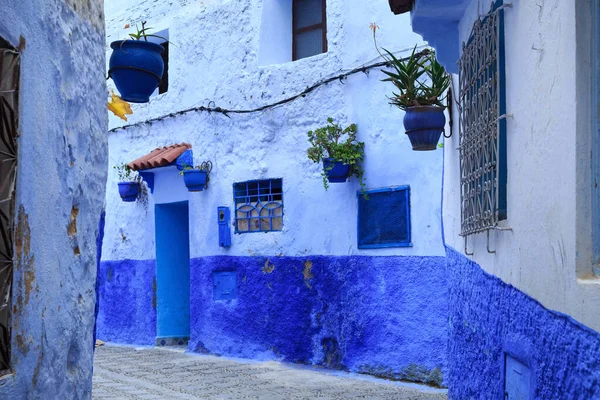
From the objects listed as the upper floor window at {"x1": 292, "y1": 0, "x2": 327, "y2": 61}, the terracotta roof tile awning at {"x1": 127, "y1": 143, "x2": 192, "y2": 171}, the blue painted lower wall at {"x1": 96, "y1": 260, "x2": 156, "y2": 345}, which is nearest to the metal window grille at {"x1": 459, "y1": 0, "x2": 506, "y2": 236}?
the upper floor window at {"x1": 292, "y1": 0, "x2": 327, "y2": 61}

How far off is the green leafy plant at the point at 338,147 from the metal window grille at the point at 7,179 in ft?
17.0

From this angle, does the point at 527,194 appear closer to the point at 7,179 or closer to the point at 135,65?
the point at 7,179

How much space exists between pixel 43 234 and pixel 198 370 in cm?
524

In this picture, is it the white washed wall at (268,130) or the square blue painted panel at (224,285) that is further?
the square blue painted panel at (224,285)

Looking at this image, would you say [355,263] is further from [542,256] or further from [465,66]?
[542,256]

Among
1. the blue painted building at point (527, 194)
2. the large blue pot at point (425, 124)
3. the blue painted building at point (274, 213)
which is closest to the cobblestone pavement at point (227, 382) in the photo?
the blue painted building at point (274, 213)

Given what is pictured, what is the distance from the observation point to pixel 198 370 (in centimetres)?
866

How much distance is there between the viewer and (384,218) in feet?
27.0

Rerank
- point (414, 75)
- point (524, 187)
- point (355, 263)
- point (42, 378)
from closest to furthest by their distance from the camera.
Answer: point (524, 187) < point (42, 378) < point (414, 75) < point (355, 263)

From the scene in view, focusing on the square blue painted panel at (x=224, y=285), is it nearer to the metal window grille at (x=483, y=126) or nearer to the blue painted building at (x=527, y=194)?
the blue painted building at (x=527, y=194)

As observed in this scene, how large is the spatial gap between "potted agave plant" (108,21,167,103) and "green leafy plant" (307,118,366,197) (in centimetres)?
237

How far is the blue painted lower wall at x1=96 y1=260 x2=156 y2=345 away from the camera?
1099 centimetres

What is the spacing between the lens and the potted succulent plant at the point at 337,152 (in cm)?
834

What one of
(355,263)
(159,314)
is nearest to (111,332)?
(159,314)
